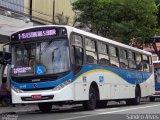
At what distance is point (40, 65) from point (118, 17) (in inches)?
607

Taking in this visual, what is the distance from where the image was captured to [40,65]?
17766 mm

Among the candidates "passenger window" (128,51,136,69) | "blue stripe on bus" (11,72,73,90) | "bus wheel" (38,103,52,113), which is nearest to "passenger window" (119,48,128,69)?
"passenger window" (128,51,136,69)

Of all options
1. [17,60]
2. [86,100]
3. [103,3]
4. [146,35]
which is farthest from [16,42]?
[146,35]

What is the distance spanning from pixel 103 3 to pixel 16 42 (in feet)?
45.5

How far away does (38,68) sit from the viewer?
17766 mm

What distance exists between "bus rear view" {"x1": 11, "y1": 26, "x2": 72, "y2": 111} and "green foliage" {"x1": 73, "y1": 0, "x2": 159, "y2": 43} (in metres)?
13.3

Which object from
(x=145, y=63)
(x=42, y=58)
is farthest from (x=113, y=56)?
Answer: (x=145, y=63)

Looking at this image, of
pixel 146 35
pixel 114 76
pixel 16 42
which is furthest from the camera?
pixel 146 35

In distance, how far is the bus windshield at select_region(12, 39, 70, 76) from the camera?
58.0 feet

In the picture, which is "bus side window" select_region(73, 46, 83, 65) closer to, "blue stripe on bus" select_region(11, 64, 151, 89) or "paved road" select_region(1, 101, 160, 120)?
"blue stripe on bus" select_region(11, 64, 151, 89)

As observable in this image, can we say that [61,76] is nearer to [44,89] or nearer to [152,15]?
[44,89]

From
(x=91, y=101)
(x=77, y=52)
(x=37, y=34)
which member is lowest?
(x=91, y=101)

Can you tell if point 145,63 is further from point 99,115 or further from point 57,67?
point 99,115

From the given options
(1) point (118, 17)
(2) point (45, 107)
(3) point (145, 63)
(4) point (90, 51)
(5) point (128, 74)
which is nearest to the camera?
(4) point (90, 51)
